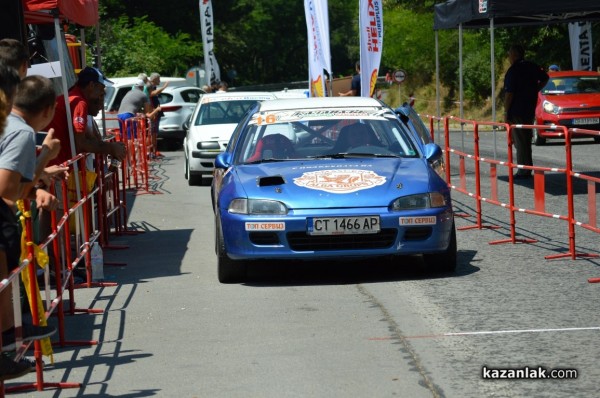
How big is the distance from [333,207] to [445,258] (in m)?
1.10

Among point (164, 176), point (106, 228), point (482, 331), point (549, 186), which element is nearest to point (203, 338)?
point (482, 331)

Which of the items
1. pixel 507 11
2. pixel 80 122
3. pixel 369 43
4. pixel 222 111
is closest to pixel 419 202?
pixel 80 122

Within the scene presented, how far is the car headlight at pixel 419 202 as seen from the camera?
397 inches

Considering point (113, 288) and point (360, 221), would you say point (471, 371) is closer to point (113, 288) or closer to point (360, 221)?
point (360, 221)

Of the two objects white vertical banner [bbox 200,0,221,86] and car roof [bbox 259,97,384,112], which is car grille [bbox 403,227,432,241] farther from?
white vertical banner [bbox 200,0,221,86]

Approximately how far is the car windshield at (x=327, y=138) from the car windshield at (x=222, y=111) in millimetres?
11232

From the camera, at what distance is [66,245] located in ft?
29.4

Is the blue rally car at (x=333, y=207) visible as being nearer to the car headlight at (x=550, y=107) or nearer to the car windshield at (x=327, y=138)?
the car windshield at (x=327, y=138)

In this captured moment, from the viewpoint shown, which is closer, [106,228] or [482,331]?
[482,331]

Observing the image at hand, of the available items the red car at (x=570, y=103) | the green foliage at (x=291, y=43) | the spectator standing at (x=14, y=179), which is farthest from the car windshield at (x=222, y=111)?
the green foliage at (x=291, y=43)

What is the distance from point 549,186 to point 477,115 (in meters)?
34.4

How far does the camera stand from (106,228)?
13453mm

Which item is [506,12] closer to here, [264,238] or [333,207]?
[333,207]

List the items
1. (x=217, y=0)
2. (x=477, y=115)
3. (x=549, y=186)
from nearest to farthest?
(x=549, y=186), (x=477, y=115), (x=217, y=0)
